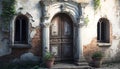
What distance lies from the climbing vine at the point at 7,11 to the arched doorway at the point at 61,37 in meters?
2.13

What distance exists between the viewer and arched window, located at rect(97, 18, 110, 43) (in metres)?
15.2

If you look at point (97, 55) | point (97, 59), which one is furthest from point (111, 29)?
point (97, 59)

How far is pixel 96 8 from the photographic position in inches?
585

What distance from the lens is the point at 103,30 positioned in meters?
15.5

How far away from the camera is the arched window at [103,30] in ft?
50.0

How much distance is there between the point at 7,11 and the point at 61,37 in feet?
9.84

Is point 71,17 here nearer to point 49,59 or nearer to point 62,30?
point 62,30

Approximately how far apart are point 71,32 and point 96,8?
70.2 inches

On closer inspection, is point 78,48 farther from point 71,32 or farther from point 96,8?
point 96,8

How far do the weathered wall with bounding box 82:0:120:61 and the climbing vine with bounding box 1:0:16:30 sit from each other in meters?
3.68

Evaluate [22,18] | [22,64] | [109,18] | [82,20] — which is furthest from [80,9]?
[22,64]

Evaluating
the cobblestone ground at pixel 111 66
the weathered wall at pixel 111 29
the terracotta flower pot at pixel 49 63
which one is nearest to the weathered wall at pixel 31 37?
the terracotta flower pot at pixel 49 63

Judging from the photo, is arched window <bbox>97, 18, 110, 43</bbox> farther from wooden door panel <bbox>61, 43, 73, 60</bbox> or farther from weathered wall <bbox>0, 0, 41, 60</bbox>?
weathered wall <bbox>0, 0, 41, 60</bbox>

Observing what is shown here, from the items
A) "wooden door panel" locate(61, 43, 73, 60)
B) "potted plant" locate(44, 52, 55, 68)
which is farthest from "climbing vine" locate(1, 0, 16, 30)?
"wooden door panel" locate(61, 43, 73, 60)
